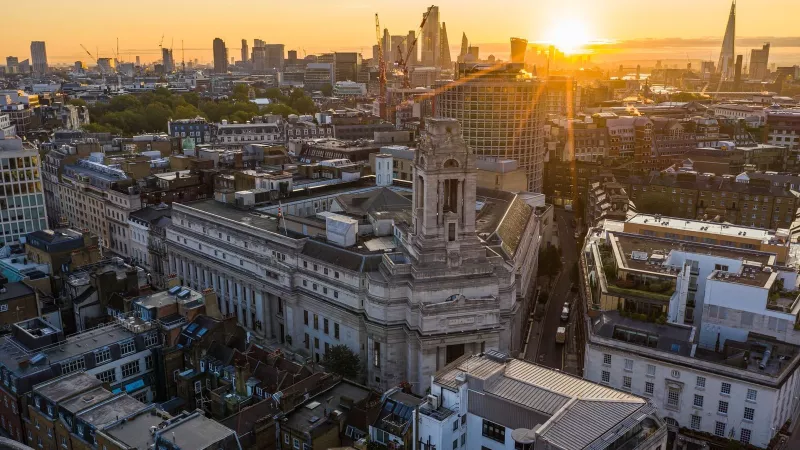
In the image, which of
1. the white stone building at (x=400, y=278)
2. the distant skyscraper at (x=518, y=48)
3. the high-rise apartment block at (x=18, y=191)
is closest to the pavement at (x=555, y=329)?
the white stone building at (x=400, y=278)

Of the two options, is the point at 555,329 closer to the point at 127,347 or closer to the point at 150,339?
the point at 150,339

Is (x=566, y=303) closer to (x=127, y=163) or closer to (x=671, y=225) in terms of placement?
(x=671, y=225)

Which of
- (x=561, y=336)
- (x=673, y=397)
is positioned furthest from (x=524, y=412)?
(x=561, y=336)

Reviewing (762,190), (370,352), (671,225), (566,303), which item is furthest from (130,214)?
(762,190)

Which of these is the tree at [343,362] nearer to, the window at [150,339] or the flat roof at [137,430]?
the window at [150,339]

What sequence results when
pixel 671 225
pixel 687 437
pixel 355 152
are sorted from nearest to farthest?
pixel 687 437 → pixel 671 225 → pixel 355 152

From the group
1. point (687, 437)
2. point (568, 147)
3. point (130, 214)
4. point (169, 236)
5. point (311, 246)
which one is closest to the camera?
point (687, 437)

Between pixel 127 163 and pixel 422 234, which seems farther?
pixel 127 163

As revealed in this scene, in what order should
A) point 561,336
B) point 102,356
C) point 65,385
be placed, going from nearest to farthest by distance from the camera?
1. point 65,385
2. point 102,356
3. point 561,336
